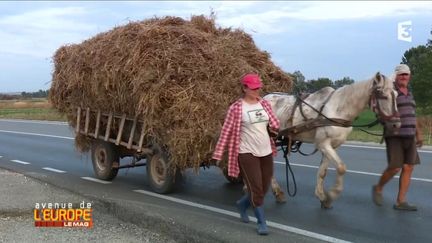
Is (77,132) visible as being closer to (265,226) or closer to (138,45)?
(138,45)

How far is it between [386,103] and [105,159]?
18.3 feet

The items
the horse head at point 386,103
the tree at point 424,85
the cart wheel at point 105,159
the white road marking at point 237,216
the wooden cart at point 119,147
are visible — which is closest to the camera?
the white road marking at point 237,216

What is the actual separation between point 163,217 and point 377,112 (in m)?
2.99

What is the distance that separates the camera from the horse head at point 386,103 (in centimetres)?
661

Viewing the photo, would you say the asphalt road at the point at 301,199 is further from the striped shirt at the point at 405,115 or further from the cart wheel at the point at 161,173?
the striped shirt at the point at 405,115

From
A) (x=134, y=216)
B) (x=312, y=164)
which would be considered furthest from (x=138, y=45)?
(x=312, y=164)

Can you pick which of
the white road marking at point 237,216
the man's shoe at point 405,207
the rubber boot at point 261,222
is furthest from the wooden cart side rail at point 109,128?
the man's shoe at point 405,207

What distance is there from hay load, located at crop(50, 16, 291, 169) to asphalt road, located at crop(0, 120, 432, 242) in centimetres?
108

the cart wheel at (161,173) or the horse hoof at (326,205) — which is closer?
the horse hoof at (326,205)

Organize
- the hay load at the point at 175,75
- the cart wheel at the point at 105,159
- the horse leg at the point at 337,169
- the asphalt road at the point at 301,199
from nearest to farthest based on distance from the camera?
the asphalt road at the point at 301,199, the horse leg at the point at 337,169, the hay load at the point at 175,75, the cart wheel at the point at 105,159

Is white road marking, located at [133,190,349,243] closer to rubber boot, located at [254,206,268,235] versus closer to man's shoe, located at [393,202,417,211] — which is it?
rubber boot, located at [254,206,268,235]

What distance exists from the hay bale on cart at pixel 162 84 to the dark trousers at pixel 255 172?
156 centimetres

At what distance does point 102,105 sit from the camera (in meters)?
9.48

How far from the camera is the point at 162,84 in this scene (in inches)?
314
